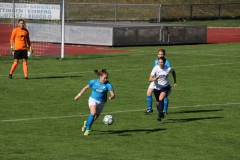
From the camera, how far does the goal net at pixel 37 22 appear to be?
38875mm

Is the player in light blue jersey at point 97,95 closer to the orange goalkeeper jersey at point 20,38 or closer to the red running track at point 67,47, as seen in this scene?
the orange goalkeeper jersey at point 20,38

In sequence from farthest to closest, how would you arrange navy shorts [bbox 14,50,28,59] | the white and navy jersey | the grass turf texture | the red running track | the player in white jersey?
1. the red running track
2. navy shorts [bbox 14,50,28,59]
3. the white and navy jersey
4. the player in white jersey
5. the grass turf texture

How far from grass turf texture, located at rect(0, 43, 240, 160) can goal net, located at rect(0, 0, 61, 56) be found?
3.76 m

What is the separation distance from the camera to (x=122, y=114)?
71.3 feet

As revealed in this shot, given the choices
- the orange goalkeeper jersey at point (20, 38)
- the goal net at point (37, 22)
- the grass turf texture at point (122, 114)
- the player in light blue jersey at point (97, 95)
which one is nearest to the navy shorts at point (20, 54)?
the orange goalkeeper jersey at point (20, 38)

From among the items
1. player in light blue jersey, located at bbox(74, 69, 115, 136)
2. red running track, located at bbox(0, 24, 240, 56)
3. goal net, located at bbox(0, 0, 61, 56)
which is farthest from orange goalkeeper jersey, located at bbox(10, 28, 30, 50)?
player in light blue jersey, located at bbox(74, 69, 115, 136)

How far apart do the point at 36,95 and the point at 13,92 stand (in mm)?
984

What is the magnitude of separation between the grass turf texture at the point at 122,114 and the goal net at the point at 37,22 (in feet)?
12.3

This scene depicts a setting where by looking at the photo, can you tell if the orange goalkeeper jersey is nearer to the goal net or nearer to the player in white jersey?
the goal net

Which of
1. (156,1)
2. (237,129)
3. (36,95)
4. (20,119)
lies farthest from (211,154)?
(156,1)

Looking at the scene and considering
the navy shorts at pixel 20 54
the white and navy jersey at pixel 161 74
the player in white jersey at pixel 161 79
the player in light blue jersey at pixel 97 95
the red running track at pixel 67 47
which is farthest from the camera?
the red running track at pixel 67 47

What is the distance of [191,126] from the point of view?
65.1 feet

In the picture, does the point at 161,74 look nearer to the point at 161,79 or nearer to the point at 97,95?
the point at 161,79

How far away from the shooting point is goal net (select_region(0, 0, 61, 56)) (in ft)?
128
